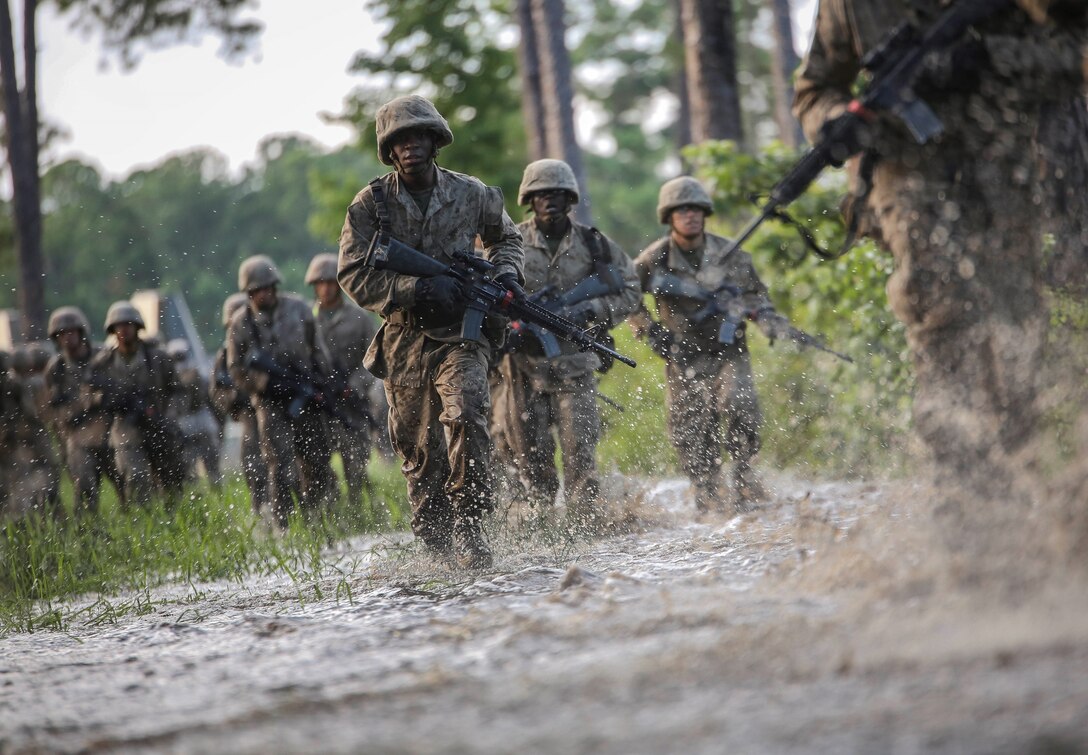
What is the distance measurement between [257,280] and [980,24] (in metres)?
7.12

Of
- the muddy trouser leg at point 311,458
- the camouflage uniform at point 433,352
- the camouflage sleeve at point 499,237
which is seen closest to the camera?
the camouflage uniform at point 433,352

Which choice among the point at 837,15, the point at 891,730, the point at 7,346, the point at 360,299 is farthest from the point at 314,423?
the point at 7,346

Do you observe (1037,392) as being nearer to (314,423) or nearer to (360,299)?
(360,299)

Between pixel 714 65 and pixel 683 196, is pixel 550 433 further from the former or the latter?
pixel 714 65

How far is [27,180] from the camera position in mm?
22453

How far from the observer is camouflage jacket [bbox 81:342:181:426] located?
42.2 feet

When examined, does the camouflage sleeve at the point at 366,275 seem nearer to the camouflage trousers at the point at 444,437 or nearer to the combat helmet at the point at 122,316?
the camouflage trousers at the point at 444,437

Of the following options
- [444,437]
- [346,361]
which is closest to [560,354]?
[444,437]

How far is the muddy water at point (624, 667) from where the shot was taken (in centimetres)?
342

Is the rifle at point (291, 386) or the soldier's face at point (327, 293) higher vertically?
the soldier's face at point (327, 293)

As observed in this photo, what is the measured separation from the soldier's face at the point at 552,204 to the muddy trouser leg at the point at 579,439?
42.1 inches

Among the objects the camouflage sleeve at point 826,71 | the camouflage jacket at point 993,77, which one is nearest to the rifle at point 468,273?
the camouflage sleeve at point 826,71

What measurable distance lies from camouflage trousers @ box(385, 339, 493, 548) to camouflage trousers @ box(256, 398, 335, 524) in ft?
11.5

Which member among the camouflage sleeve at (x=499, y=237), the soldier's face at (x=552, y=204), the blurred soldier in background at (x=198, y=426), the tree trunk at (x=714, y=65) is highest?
the tree trunk at (x=714, y=65)
